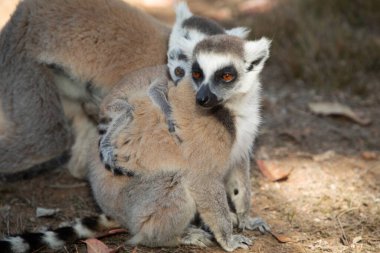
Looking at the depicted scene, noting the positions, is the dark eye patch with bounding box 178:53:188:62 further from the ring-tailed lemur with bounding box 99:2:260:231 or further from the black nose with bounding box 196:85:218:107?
the black nose with bounding box 196:85:218:107

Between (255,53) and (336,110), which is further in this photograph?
(336,110)

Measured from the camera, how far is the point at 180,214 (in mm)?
3691

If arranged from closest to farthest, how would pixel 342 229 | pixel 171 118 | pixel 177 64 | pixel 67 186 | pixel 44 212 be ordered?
pixel 171 118
pixel 342 229
pixel 177 64
pixel 44 212
pixel 67 186

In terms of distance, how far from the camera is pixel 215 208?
369 centimetres

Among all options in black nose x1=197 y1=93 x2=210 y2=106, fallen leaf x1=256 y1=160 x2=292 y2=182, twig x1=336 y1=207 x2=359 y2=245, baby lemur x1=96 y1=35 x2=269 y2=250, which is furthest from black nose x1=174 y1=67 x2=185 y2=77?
twig x1=336 y1=207 x2=359 y2=245

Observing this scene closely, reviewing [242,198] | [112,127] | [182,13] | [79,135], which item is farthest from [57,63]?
[242,198]

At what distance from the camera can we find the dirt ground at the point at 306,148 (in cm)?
414

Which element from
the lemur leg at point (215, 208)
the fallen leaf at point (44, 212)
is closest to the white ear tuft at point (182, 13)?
the lemur leg at point (215, 208)

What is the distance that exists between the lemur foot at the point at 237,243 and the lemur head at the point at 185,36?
1166 mm

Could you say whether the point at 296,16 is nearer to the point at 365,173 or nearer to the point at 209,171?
the point at 365,173

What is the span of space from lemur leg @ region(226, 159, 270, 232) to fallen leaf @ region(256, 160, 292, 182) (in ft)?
2.26

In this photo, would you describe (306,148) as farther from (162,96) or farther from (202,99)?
(202,99)

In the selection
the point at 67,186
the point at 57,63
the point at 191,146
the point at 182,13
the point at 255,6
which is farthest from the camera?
the point at 255,6

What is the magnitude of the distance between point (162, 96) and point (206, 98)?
0.44 m
